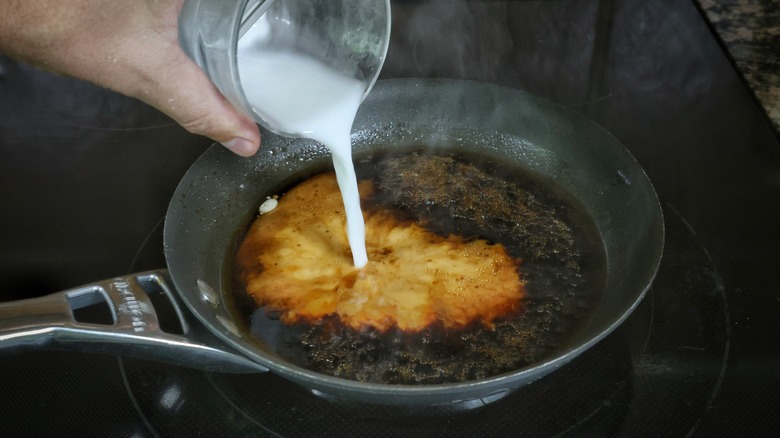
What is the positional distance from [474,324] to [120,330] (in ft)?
1.99

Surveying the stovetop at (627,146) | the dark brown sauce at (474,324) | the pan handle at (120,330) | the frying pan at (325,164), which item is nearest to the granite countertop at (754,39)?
the stovetop at (627,146)

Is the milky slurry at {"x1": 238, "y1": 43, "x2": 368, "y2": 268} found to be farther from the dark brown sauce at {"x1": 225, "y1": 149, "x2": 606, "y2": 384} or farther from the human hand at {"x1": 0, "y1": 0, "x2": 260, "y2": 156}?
the dark brown sauce at {"x1": 225, "y1": 149, "x2": 606, "y2": 384}

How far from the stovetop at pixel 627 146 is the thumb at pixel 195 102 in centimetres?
43

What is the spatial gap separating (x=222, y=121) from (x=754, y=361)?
1.01 m

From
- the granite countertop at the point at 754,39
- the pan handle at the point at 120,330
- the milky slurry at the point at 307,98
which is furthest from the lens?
the granite countertop at the point at 754,39

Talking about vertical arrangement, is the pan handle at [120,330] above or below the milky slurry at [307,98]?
below

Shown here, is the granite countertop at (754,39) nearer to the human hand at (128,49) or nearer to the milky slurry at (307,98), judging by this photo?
the milky slurry at (307,98)

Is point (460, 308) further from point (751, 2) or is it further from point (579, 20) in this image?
point (751, 2)

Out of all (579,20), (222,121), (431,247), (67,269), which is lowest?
(67,269)

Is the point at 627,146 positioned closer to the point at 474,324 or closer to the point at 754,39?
the point at 754,39

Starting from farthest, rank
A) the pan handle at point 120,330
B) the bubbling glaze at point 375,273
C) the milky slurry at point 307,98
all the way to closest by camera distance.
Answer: the bubbling glaze at point 375,273, the milky slurry at point 307,98, the pan handle at point 120,330

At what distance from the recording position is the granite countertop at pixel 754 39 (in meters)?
1.72

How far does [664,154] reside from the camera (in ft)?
5.49

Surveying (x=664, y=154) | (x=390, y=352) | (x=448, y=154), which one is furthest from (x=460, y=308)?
(x=664, y=154)
